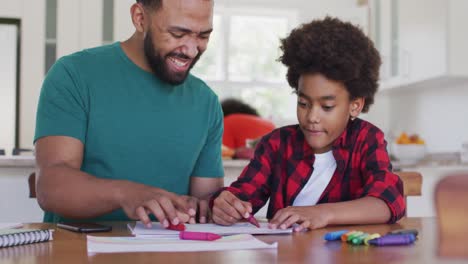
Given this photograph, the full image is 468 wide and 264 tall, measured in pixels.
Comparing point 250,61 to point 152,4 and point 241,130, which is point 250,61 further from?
point 152,4

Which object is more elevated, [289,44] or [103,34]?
[103,34]

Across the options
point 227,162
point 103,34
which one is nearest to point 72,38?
point 103,34

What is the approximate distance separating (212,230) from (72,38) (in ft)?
11.7

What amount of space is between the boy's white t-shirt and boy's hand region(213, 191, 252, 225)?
0.96 feet

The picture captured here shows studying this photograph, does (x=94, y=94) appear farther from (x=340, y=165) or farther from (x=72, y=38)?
(x=72, y=38)

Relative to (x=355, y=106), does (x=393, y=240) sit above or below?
below

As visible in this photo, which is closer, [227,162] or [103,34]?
[227,162]

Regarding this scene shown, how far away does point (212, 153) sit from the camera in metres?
1.55

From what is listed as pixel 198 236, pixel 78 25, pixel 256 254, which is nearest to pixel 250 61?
pixel 78 25

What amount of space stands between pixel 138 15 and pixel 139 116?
0.27m

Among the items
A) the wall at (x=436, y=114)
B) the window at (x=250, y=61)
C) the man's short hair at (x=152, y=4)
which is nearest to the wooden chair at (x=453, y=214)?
the man's short hair at (x=152, y=4)

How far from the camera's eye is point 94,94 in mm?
1381

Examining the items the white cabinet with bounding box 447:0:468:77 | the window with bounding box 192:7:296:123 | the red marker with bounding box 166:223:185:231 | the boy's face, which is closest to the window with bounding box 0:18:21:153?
the window with bounding box 192:7:296:123

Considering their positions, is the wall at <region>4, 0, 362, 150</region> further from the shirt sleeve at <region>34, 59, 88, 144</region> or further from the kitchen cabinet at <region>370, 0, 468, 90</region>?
the shirt sleeve at <region>34, 59, 88, 144</region>
